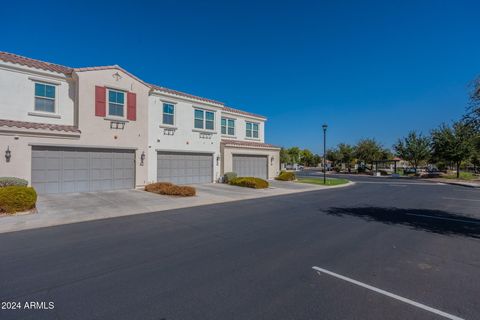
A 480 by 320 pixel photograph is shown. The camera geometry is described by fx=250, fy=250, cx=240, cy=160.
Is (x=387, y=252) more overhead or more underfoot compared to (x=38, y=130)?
more underfoot

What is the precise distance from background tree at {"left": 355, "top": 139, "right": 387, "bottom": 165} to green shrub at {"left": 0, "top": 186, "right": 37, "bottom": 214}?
51.1 meters

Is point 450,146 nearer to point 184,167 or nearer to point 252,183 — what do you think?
point 252,183

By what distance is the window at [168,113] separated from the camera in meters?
18.4

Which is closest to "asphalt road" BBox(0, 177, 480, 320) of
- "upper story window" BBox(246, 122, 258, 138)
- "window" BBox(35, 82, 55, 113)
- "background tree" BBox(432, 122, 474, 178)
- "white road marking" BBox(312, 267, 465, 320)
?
"white road marking" BBox(312, 267, 465, 320)

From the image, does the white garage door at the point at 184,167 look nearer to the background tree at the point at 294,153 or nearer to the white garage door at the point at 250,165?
the white garage door at the point at 250,165

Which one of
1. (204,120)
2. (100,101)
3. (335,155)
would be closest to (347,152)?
(335,155)

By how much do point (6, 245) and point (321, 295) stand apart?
7.03 meters

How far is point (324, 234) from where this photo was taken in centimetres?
707

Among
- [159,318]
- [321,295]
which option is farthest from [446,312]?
[159,318]

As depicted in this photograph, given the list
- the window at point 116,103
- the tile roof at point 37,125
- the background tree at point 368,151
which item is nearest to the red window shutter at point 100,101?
the window at point 116,103

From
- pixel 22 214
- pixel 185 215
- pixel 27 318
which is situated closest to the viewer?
pixel 27 318

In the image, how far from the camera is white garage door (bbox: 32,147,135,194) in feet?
42.9

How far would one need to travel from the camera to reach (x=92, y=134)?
47.9ft

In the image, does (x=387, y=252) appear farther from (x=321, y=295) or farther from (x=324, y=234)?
(x=321, y=295)
